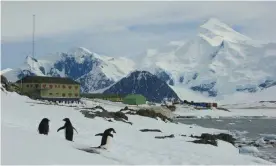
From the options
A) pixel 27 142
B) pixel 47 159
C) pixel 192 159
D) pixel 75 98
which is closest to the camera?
pixel 47 159

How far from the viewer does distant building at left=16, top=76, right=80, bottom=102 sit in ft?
405

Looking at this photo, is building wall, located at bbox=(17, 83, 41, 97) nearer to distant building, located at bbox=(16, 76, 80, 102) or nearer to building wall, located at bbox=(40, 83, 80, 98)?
distant building, located at bbox=(16, 76, 80, 102)

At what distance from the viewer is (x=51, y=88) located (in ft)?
408

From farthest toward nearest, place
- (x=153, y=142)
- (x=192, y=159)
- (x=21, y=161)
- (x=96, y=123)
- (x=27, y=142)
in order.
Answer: (x=96, y=123)
(x=153, y=142)
(x=192, y=159)
(x=27, y=142)
(x=21, y=161)

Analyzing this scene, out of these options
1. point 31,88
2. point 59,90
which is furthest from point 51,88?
point 31,88

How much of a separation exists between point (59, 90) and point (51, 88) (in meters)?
2.18

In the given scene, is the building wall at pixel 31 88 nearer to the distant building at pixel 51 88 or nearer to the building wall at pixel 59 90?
the distant building at pixel 51 88

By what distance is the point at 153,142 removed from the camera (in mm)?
27516

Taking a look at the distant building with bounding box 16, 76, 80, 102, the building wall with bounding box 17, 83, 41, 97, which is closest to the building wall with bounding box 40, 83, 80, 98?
the distant building with bounding box 16, 76, 80, 102

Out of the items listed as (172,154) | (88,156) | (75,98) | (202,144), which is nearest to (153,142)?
(202,144)

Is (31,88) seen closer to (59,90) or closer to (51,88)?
(51,88)

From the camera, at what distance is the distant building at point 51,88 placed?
124 metres

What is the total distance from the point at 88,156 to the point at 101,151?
2.85m

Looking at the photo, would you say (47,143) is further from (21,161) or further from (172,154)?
(172,154)
